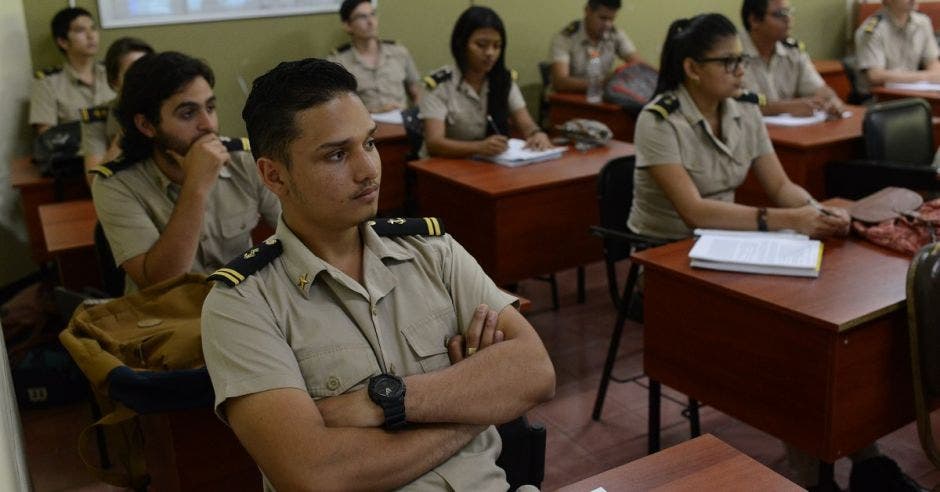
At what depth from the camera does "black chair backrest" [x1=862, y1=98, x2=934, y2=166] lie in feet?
11.8

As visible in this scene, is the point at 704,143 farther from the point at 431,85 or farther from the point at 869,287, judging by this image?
the point at 431,85

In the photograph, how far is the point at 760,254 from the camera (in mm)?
2178

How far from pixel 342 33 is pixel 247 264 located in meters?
4.29

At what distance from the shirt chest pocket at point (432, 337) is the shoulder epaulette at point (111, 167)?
1.20 metres

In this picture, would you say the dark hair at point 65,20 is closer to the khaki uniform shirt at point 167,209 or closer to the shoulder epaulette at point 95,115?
the shoulder epaulette at point 95,115

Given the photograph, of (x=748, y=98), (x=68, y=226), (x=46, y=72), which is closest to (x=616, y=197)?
(x=748, y=98)

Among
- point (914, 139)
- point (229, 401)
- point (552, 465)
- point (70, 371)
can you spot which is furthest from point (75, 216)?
point (914, 139)

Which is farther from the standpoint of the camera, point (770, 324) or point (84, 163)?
point (84, 163)

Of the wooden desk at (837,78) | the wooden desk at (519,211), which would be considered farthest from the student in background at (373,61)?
the wooden desk at (837,78)

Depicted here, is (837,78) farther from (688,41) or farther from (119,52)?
(119,52)

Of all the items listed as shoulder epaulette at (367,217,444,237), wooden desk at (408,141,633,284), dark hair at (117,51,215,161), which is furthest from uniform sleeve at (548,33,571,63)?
shoulder epaulette at (367,217,444,237)

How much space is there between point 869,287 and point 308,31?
4.07 m

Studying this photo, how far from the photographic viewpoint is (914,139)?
143 inches

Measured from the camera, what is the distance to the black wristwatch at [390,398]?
1.30 metres
